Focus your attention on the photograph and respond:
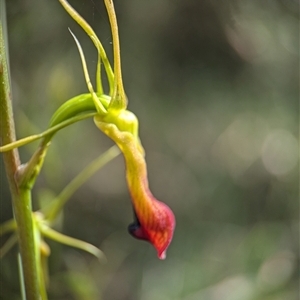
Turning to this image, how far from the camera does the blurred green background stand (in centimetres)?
115

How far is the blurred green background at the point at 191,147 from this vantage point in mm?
1149

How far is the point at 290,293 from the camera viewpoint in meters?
1.37

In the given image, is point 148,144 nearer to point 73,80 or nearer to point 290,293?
point 73,80

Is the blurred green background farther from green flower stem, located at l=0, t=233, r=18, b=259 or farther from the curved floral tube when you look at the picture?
the curved floral tube

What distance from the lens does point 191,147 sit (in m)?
1.68

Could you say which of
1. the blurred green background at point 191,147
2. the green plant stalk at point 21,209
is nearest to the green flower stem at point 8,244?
the green plant stalk at point 21,209

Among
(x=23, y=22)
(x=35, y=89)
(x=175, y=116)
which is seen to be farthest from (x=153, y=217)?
(x=175, y=116)

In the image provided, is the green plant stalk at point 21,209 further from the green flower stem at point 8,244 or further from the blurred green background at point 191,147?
the blurred green background at point 191,147

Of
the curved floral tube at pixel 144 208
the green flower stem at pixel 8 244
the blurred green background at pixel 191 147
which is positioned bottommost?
the blurred green background at pixel 191 147

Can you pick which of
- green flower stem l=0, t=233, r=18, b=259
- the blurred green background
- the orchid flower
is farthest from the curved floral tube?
the blurred green background

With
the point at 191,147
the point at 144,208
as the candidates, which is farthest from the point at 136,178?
the point at 191,147

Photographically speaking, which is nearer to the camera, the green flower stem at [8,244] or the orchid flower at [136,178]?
the orchid flower at [136,178]

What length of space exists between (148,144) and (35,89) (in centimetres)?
58

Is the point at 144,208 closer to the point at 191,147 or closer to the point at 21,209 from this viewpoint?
the point at 21,209
